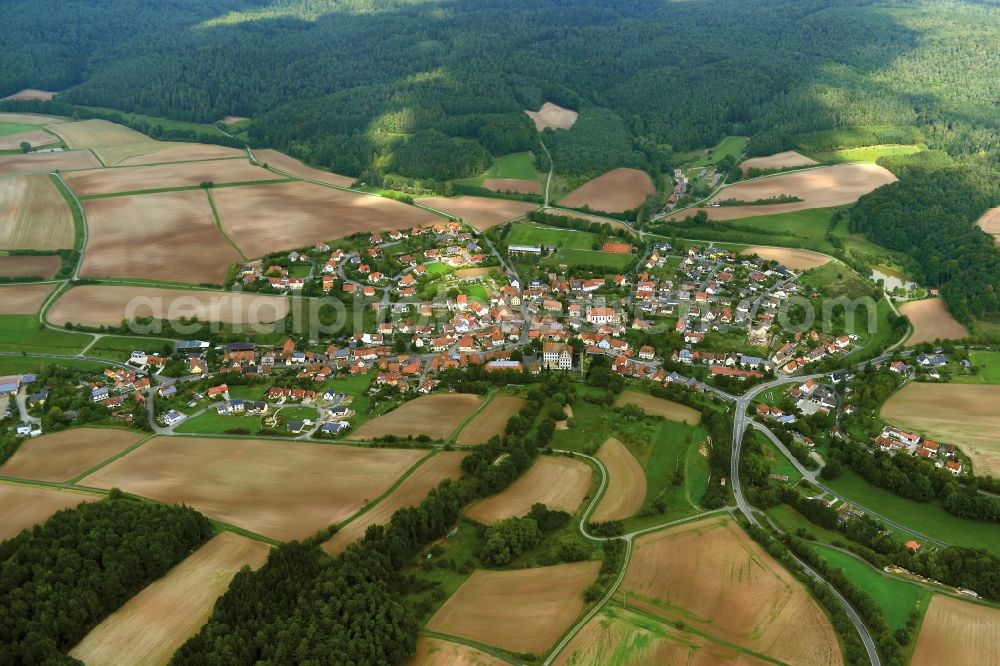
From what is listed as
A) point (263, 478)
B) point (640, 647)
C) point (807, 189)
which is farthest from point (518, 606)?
point (807, 189)

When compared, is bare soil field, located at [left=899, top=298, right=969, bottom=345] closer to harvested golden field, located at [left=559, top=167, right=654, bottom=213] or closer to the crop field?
harvested golden field, located at [left=559, top=167, right=654, bottom=213]

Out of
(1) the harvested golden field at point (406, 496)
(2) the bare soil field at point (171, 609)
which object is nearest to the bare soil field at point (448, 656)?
(1) the harvested golden field at point (406, 496)

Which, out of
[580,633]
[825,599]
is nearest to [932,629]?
A: [825,599]

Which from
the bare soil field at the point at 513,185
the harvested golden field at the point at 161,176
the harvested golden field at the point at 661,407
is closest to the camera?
the harvested golden field at the point at 661,407

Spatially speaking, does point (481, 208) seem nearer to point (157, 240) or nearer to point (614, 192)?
point (614, 192)

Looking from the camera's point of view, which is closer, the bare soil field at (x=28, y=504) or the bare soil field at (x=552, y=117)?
the bare soil field at (x=28, y=504)

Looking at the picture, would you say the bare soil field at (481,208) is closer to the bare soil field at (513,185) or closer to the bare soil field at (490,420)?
the bare soil field at (513,185)

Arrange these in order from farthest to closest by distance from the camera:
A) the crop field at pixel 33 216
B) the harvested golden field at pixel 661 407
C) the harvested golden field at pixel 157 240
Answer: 1. the crop field at pixel 33 216
2. the harvested golden field at pixel 157 240
3. the harvested golden field at pixel 661 407
